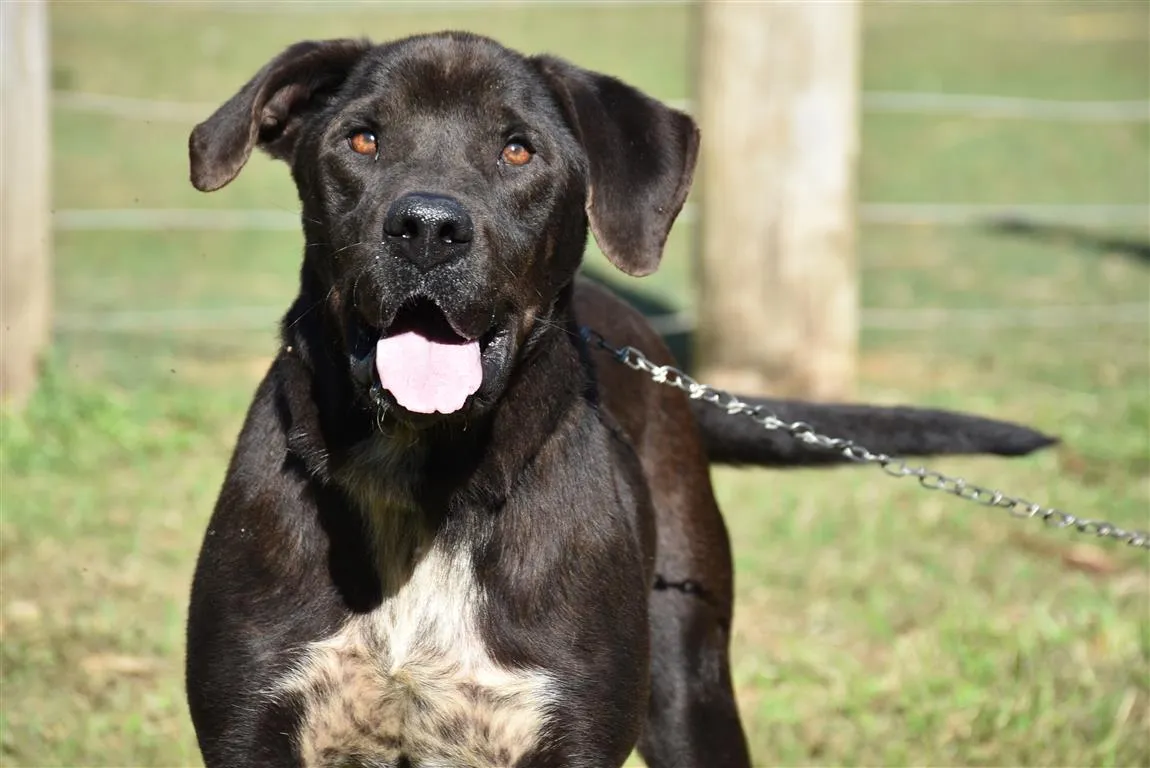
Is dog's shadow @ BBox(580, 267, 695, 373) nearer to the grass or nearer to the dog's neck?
the grass

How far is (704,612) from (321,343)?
1414 mm

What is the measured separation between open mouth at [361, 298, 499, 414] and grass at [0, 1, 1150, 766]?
1965 mm

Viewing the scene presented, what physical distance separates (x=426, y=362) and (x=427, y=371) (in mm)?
27

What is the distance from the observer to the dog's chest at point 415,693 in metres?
3.68

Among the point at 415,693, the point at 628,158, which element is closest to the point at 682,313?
the point at 628,158

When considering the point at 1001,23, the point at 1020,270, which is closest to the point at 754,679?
the point at 1020,270

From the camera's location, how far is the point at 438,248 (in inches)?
137

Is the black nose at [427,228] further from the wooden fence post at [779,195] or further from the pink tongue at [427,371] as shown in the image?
the wooden fence post at [779,195]

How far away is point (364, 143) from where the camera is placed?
377cm

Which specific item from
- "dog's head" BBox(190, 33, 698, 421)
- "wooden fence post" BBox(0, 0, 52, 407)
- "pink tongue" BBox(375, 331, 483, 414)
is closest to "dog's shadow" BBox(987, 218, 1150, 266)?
"wooden fence post" BBox(0, 0, 52, 407)

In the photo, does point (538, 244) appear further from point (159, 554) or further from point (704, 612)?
point (159, 554)

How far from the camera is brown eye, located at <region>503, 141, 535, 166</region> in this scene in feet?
12.5

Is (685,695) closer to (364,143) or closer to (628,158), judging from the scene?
(628,158)

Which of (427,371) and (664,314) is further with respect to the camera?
(664,314)
